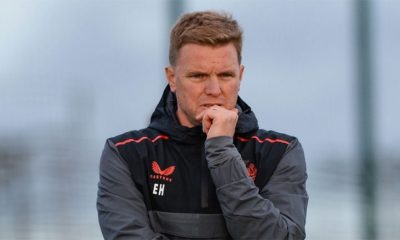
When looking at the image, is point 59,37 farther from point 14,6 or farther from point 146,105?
point 146,105

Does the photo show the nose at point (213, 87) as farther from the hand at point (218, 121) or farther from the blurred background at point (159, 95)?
the blurred background at point (159, 95)

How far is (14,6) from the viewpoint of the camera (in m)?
4.03

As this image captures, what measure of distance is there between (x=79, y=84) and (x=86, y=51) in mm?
146

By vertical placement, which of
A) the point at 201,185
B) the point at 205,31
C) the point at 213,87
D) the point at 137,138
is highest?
the point at 205,31

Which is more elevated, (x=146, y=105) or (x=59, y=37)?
(x=59, y=37)

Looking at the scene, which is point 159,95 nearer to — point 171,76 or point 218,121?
point 171,76

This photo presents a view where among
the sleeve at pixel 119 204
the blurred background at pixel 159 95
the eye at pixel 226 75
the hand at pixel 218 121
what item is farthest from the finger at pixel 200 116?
the blurred background at pixel 159 95

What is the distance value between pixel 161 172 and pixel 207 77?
0.27 m

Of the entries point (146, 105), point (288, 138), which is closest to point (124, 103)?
point (146, 105)

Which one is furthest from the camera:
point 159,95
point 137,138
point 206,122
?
point 159,95

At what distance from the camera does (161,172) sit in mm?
2361

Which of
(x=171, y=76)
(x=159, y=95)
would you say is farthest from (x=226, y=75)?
(x=159, y=95)

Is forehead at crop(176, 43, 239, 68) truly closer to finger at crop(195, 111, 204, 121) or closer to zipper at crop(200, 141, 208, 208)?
finger at crop(195, 111, 204, 121)

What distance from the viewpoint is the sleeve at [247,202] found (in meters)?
2.21
